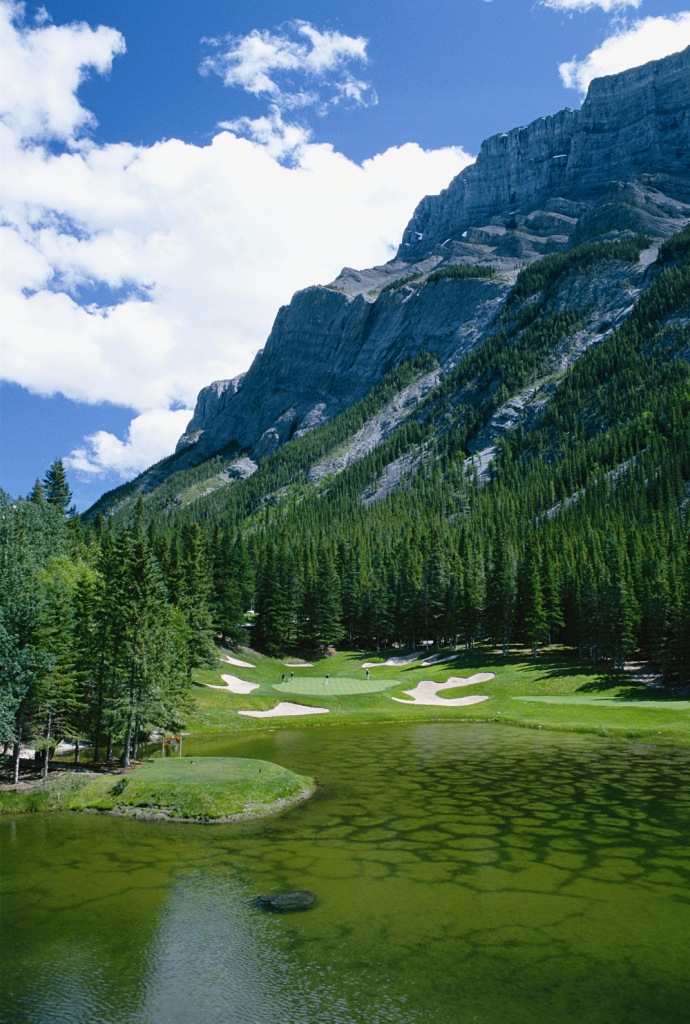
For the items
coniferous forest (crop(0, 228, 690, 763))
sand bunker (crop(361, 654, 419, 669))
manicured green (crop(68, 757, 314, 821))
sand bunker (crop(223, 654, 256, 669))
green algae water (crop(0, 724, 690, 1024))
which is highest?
coniferous forest (crop(0, 228, 690, 763))

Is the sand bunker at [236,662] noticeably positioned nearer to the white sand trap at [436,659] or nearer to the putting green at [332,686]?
the putting green at [332,686]

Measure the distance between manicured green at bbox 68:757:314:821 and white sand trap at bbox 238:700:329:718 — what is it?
88.6 feet

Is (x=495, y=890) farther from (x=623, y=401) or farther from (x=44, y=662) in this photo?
(x=623, y=401)

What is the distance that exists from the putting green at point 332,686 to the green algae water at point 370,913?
136 feet

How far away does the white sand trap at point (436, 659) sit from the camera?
91.3 meters

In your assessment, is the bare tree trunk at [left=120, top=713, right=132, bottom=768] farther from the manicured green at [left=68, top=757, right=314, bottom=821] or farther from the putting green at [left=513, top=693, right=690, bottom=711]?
the putting green at [left=513, top=693, right=690, bottom=711]

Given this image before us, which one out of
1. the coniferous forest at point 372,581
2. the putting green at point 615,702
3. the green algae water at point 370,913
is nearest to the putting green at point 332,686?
the coniferous forest at point 372,581

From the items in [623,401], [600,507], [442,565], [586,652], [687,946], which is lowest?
[687,946]

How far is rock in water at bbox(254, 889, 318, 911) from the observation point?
19.4 m

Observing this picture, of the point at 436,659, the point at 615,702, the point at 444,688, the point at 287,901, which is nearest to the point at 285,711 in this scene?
the point at 444,688

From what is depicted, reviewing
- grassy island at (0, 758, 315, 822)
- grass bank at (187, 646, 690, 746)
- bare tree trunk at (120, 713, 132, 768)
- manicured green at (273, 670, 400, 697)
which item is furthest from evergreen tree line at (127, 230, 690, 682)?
grassy island at (0, 758, 315, 822)

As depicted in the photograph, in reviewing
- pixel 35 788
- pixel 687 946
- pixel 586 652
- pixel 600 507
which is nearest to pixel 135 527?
pixel 35 788

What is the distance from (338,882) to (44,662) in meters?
25.2

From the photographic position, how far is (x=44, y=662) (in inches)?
1523
